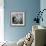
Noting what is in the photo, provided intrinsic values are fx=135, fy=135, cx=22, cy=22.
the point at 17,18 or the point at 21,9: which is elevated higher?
the point at 21,9

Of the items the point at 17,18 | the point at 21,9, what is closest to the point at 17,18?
the point at 17,18

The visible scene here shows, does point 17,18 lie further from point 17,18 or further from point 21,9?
point 21,9

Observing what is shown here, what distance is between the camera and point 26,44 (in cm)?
332

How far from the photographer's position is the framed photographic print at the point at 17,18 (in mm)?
5488

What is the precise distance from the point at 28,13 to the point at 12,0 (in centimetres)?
84

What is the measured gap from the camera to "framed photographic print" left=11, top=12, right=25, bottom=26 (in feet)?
18.0

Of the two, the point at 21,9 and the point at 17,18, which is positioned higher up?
the point at 21,9

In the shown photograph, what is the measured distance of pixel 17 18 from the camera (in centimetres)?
551

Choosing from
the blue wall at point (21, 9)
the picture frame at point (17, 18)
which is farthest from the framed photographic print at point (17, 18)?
the blue wall at point (21, 9)

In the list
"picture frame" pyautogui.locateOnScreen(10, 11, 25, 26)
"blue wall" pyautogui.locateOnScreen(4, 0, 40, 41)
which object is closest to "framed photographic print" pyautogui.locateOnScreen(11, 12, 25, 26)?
"picture frame" pyautogui.locateOnScreen(10, 11, 25, 26)

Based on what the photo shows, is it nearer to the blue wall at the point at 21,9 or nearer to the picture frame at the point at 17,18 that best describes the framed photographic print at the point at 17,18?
the picture frame at the point at 17,18

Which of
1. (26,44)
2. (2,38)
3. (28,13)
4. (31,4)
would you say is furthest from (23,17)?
(26,44)

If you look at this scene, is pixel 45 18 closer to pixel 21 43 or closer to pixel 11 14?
pixel 21 43

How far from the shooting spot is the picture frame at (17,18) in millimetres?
5488
